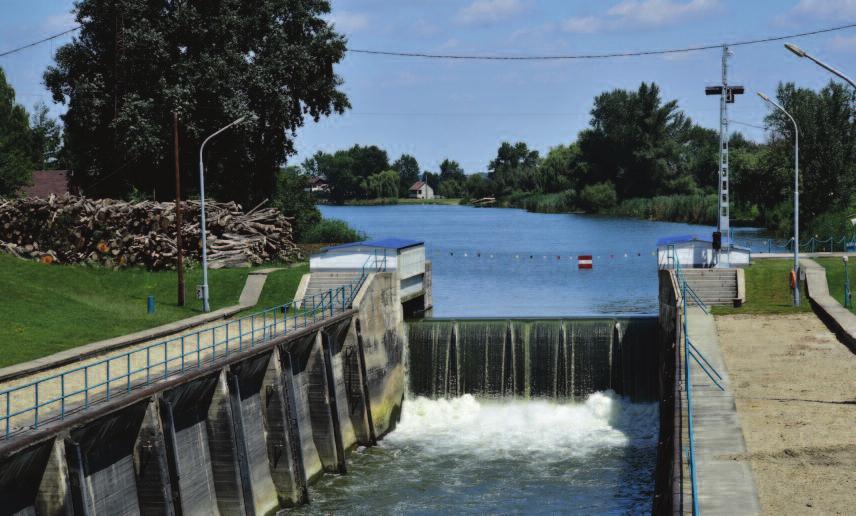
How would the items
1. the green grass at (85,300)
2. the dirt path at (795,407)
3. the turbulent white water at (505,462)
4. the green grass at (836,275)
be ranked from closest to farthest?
the dirt path at (795,407) → the turbulent white water at (505,462) → the green grass at (85,300) → the green grass at (836,275)

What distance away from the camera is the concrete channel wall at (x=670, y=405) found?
22000mm

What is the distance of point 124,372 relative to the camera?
29.9 metres

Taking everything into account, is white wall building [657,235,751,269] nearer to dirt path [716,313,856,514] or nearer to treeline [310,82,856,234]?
dirt path [716,313,856,514]

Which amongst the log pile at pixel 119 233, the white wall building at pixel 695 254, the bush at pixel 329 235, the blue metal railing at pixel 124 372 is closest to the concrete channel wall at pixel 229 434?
the blue metal railing at pixel 124 372

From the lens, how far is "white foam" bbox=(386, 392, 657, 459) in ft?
123

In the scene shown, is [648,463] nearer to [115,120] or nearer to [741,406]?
[741,406]

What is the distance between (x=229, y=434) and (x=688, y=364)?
1335cm

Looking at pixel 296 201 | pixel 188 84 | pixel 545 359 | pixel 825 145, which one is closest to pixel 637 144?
pixel 825 145

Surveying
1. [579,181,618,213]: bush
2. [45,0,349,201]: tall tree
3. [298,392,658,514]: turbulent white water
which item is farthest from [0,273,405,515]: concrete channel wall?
[579,181,618,213]: bush

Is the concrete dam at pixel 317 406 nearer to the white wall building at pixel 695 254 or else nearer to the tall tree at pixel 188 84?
the white wall building at pixel 695 254

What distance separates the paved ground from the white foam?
609 cm

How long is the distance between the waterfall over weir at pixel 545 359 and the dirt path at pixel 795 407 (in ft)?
12.3

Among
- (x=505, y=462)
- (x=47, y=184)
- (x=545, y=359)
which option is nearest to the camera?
(x=505, y=462)

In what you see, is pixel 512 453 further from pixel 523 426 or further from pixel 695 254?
pixel 695 254
